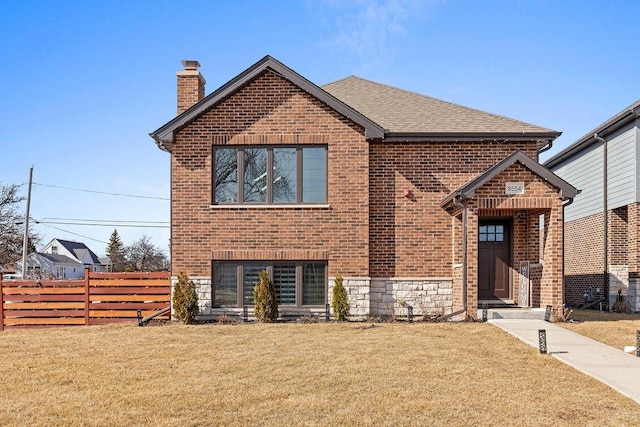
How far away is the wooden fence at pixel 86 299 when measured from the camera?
15.1 meters

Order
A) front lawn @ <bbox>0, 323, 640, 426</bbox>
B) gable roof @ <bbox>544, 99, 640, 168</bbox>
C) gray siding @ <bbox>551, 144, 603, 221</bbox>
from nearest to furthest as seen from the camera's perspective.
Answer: front lawn @ <bbox>0, 323, 640, 426</bbox> → gable roof @ <bbox>544, 99, 640, 168</bbox> → gray siding @ <bbox>551, 144, 603, 221</bbox>

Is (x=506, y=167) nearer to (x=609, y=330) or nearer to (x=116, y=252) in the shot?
(x=609, y=330)

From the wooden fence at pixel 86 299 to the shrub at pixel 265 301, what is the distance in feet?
8.52

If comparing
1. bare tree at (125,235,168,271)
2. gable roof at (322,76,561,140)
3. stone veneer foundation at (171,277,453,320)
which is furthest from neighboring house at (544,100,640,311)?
bare tree at (125,235,168,271)

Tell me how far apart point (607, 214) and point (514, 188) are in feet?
24.8

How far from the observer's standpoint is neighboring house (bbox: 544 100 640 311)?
1797 cm

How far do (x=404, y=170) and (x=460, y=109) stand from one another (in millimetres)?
3213

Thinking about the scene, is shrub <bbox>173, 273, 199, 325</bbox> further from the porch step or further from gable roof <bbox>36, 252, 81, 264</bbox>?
gable roof <bbox>36, 252, 81, 264</bbox>

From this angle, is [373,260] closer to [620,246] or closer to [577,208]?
[620,246]

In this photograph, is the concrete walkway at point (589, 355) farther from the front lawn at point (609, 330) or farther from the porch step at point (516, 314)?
the porch step at point (516, 314)

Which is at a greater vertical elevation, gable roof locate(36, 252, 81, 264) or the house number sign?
the house number sign

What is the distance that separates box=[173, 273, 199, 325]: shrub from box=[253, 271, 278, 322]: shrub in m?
1.53

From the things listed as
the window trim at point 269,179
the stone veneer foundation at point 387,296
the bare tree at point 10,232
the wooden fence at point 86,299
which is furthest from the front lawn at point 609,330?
the bare tree at point 10,232

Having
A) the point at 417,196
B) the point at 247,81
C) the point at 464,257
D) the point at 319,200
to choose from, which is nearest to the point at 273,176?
the point at 319,200
